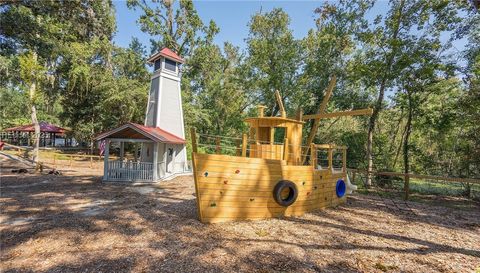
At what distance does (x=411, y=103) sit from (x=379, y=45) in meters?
4.10

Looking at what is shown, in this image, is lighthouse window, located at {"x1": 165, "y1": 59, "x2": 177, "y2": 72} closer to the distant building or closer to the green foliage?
the green foliage

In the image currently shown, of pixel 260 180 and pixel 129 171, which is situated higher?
pixel 260 180

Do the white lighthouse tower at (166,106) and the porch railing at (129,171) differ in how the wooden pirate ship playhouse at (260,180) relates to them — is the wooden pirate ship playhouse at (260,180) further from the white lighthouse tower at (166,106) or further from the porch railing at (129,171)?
the white lighthouse tower at (166,106)

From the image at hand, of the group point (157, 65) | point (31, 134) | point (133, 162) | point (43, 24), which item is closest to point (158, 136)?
point (133, 162)

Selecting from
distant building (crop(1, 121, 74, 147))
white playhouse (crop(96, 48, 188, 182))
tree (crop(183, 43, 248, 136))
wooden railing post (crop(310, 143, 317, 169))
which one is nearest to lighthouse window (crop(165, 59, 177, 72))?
white playhouse (crop(96, 48, 188, 182))

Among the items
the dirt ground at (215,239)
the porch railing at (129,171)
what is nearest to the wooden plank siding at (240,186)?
the dirt ground at (215,239)

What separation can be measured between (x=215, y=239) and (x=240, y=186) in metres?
1.51

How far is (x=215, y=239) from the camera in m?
5.18

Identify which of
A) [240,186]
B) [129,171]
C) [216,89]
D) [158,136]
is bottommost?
[129,171]

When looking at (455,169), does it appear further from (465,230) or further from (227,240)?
(227,240)

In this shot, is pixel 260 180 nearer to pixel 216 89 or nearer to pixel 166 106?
pixel 166 106

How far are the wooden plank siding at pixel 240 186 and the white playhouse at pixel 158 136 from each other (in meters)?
6.85

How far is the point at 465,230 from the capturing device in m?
6.68

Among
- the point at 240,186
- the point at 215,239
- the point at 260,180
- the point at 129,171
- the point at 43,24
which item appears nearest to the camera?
the point at 215,239
